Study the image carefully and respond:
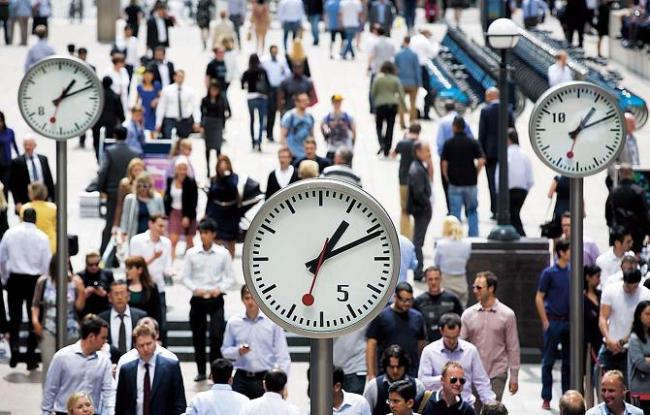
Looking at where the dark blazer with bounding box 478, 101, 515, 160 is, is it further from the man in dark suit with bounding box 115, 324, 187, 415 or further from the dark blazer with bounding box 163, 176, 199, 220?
the man in dark suit with bounding box 115, 324, 187, 415

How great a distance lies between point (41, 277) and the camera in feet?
60.9

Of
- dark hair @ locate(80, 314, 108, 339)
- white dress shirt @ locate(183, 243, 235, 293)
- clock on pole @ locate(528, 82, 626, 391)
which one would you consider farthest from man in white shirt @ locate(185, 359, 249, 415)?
white dress shirt @ locate(183, 243, 235, 293)

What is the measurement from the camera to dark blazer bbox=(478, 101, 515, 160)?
26.1 meters

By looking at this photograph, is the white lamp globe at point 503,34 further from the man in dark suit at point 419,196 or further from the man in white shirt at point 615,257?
the man in white shirt at point 615,257

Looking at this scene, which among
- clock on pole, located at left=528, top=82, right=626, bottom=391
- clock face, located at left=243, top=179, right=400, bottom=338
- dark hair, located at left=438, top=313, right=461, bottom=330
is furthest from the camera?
dark hair, located at left=438, top=313, right=461, bottom=330

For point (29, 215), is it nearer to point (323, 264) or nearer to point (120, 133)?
point (120, 133)

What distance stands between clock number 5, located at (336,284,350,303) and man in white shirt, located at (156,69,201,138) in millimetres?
20515

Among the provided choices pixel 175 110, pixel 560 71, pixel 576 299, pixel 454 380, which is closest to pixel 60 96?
pixel 454 380

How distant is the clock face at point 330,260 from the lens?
8750 millimetres

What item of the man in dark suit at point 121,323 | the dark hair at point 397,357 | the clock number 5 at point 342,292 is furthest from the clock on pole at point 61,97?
the clock number 5 at point 342,292

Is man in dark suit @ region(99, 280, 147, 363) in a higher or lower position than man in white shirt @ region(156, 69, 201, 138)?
lower

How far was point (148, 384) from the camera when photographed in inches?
578

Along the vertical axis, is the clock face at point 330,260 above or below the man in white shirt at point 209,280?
above

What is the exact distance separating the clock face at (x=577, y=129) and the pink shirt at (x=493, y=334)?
2028mm
